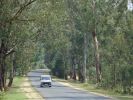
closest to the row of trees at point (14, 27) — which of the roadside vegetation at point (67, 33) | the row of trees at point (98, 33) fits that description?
the roadside vegetation at point (67, 33)

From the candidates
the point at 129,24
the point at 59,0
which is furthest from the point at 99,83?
the point at 59,0

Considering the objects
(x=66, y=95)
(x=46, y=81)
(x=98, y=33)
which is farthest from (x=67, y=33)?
(x=66, y=95)

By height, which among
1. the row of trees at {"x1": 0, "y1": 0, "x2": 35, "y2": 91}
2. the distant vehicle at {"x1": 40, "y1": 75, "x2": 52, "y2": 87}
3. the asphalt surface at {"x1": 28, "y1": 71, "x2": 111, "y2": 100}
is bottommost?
the asphalt surface at {"x1": 28, "y1": 71, "x2": 111, "y2": 100}

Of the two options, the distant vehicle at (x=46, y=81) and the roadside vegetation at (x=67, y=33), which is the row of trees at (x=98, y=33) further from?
the distant vehicle at (x=46, y=81)

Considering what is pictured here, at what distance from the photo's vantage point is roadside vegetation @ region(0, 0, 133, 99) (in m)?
32.4

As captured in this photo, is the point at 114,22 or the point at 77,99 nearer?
the point at 77,99

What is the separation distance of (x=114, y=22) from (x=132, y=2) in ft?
43.6

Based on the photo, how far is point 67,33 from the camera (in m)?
99.8

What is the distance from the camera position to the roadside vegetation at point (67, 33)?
32.4m

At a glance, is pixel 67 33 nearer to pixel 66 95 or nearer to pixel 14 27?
pixel 66 95

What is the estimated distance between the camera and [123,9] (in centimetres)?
6312

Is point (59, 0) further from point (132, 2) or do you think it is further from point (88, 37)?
point (88, 37)

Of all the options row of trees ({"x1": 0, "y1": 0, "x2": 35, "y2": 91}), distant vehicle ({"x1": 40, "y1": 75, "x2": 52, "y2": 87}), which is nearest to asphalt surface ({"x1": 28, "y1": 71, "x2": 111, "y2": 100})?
row of trees ({"x1": 0, "y1": 0, "x2": 35, "y2": 91})

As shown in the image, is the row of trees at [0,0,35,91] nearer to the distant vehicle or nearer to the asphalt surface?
the asphalt surface
